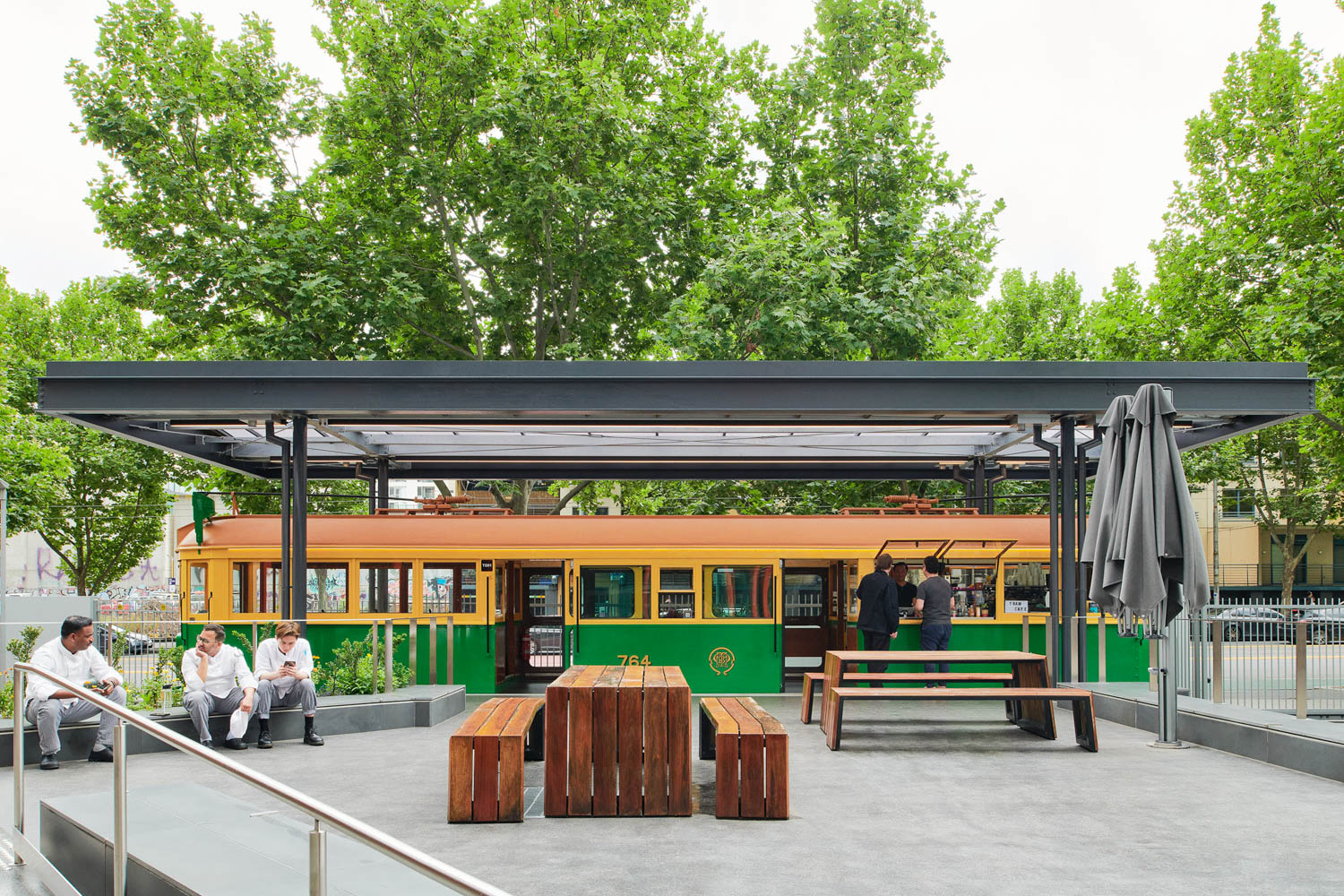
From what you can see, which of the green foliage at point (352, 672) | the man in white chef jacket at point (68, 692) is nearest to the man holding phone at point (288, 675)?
the green foliage at point (352, 672)

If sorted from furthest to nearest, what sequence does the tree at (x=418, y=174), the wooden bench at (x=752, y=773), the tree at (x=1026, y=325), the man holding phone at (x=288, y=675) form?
the tree at (x=1026, y=325) → the tree at (x=418, y=174) → the man holding phone at (x=288, y=675) → the wooden bench at (x=752, y=773)

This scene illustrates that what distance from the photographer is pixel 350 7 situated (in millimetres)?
26016

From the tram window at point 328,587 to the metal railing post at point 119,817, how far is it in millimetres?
8663

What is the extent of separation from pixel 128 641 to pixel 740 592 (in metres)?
7.44

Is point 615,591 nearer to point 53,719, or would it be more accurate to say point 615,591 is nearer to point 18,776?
point 53,719

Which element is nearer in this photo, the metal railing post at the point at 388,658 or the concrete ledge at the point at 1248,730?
the concrete ledge at the point at 1248,730

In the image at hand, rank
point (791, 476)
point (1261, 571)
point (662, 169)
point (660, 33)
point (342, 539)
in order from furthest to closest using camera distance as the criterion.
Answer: point (1261, 571) → point (660, 33) → point (662, 169) → point (791, 476) → point (342, 539)

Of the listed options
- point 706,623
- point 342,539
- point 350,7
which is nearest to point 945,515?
point 706,623

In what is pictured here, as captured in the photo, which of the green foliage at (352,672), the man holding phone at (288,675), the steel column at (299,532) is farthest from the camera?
the steel column at (299,532)

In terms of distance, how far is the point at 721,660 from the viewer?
45.4ft

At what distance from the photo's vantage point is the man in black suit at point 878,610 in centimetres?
1266

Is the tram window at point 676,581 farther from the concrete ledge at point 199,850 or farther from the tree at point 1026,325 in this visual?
Result: the tree at point 1026,325

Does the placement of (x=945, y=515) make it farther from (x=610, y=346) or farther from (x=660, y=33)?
(x=660, y=33)

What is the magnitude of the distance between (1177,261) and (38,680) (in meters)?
25.9
